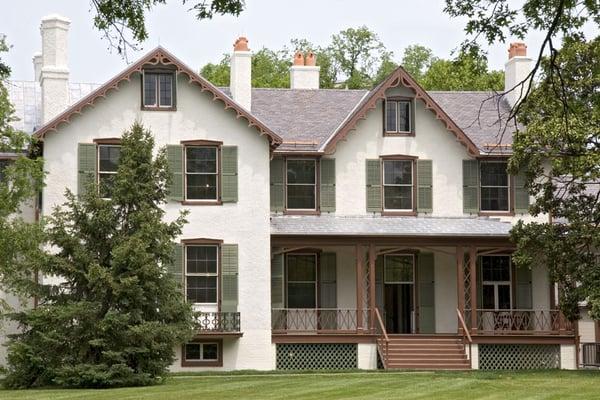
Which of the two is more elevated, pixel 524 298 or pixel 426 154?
pixel 426 154

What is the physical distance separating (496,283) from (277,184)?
24.9 ft

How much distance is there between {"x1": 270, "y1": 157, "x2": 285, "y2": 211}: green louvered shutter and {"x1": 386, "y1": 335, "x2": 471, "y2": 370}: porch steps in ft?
17.2

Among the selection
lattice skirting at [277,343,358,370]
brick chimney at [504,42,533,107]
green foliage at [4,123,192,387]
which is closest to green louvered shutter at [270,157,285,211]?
lattice skirting at [277,343,358,370]

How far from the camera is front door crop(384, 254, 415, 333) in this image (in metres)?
42.6

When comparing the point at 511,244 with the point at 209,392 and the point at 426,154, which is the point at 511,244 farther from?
the point at 209,392

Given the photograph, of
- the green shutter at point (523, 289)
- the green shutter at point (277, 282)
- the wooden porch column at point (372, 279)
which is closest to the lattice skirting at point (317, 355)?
the wooden porch column at point (372, 279)

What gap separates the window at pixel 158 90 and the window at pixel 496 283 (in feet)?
36.6

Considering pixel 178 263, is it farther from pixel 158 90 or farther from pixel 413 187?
pixel 413 187

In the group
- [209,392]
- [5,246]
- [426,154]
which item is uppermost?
[426,154]

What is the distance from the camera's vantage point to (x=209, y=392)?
1128 inches

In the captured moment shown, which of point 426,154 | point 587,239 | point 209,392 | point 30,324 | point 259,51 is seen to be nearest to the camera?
point 209,392

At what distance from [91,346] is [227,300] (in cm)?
790

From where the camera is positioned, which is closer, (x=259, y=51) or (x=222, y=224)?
(x=222, y=224)

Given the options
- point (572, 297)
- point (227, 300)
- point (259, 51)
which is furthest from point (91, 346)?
point (259, 51)
